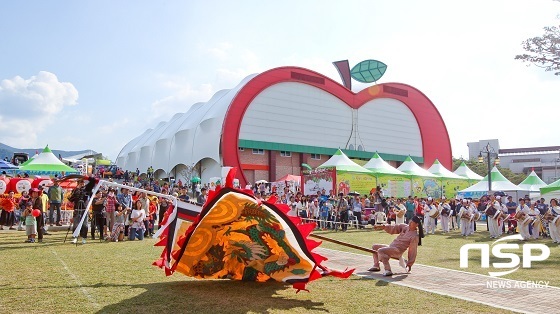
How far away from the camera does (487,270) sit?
8.66m

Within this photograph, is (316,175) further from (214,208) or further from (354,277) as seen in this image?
(214,208)

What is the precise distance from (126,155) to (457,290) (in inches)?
2109

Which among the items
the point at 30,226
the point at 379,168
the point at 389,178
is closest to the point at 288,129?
the point at 379,168

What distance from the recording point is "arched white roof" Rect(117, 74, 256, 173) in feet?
127

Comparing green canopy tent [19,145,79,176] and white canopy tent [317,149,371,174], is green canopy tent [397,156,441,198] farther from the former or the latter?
Answer: green canopy tent [19,145,79,176]

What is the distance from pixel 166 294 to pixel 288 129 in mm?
35207

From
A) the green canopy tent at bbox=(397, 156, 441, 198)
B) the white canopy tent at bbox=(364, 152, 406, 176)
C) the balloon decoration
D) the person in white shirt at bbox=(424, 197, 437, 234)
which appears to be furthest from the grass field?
the green canopy tent at bbox=(397, 156, 441, 198)

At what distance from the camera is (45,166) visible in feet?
73.5

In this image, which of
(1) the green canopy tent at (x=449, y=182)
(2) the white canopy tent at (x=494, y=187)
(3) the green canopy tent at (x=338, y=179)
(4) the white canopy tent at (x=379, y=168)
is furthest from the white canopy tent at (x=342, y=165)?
(1) the green canopy tent at (x=449, y=182)

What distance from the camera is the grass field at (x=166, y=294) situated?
5754mm

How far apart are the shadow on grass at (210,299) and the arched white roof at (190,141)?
30756 millimetres

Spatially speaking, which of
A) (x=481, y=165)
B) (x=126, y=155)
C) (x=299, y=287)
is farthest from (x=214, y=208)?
(x=481, y=165)

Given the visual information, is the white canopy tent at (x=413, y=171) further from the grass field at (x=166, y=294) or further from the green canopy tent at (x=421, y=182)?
the grass field at (x=166, y=294)

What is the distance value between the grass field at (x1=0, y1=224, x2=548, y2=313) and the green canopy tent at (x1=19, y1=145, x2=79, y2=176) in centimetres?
1402
